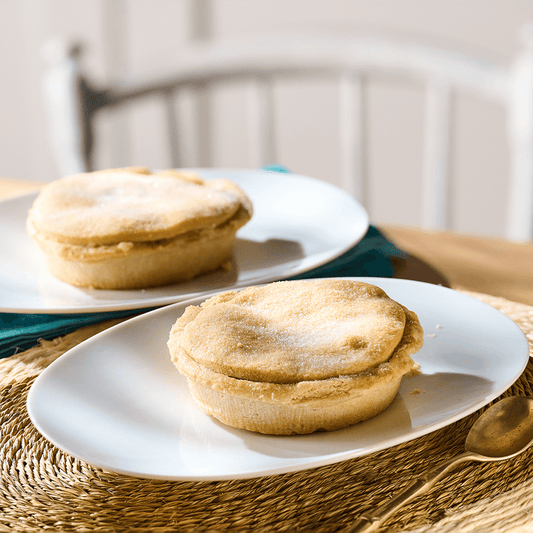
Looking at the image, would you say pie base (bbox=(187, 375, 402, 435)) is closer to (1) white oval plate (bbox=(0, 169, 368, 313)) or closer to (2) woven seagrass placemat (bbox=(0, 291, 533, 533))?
(2) woven seagrass placemat (bbox=(0, 291, 533, 533))

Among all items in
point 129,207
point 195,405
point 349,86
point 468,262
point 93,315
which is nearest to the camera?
point 195,405

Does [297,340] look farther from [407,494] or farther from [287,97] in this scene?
[287,97]

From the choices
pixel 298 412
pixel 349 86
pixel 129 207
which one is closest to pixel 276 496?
pixel 298 412

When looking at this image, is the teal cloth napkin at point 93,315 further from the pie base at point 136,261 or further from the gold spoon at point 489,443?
the gold spoon at point 489,443

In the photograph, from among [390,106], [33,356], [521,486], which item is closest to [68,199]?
[33,356]

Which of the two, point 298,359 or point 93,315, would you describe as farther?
point 93,315

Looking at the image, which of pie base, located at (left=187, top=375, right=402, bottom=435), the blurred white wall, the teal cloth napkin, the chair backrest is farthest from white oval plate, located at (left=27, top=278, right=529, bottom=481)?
the blurred white wall

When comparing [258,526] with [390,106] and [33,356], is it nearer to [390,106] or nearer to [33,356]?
[33,356]
